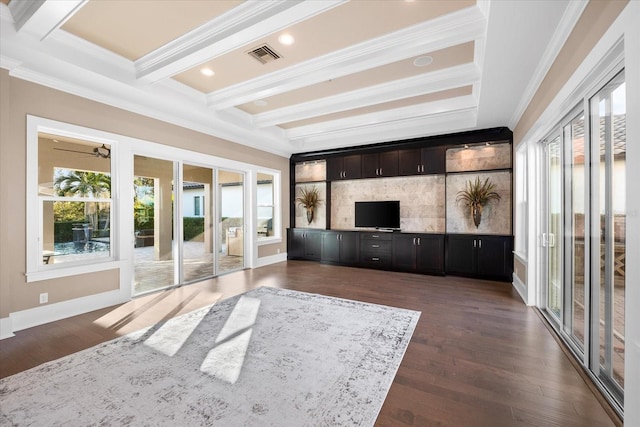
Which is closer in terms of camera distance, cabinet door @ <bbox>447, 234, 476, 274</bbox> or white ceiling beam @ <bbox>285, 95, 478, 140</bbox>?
white ceiling beam @ <bbox>285, 95, 478, 140</bbox>

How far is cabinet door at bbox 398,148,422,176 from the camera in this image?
6215 millimetres

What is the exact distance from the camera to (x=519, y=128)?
474 cm

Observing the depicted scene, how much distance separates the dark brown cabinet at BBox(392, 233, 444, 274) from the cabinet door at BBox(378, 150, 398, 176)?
1.43 m

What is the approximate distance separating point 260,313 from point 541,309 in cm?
360

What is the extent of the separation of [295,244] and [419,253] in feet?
10.4

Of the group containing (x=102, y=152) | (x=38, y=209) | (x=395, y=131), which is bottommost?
(x=38, y=209)

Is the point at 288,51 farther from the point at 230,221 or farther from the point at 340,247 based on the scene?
the point at 340,247

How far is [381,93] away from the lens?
4422mm

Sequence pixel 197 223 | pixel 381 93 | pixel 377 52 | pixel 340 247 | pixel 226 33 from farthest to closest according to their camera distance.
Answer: pixel 340 247, pixel 197 223, pixel 381 93, pixel 377 52, pixel 226 33

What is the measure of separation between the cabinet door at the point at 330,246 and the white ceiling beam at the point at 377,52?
12.2 feet

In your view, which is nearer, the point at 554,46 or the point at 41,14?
the point at 41,14

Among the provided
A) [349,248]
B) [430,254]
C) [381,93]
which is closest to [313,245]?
[349,248]

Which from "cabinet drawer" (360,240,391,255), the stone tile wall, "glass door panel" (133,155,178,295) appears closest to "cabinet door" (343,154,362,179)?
A: the stone tile wall

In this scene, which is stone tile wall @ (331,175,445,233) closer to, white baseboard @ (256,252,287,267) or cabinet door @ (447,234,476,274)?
cabinet door @ (447,234,476,274)
